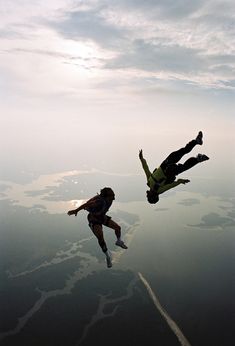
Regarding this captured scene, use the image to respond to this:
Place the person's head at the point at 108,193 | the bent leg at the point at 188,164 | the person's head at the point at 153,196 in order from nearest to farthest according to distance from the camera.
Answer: the bent leg at the point at 188,164 → the person's head at the point at 108,193 → the person's head at the point at 153,196

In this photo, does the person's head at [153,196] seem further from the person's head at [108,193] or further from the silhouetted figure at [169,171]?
the person's head at [108,193]

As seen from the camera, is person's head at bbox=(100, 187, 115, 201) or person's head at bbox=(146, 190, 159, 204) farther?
person's head at bbox=(146, 190, 159, 204)

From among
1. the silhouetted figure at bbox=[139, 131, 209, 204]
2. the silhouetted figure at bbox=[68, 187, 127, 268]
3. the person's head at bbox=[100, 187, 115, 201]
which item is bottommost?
the silhouetted figure at bbox=[68, 187, 127, 268]

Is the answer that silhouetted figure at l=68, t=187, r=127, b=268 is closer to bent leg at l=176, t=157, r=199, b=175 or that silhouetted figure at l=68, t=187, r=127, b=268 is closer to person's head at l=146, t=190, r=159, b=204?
person's head at l=146, t=190, r=159, b=204

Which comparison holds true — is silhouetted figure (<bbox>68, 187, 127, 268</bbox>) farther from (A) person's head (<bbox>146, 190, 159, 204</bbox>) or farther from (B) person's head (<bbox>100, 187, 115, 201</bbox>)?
(A) person's head (<bbox>146, 190, 159, 204</bbox>)

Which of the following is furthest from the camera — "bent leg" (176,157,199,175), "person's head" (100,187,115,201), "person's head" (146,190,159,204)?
"person's head" (146,190,159,204)

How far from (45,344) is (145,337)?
63.2m

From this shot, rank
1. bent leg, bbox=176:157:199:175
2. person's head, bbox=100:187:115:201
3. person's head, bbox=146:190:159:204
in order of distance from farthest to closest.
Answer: person's head, bbox=146:190:159:204 < person's head, bbox=100:187:115:201 < bent leg, bbox=176:157:199:175

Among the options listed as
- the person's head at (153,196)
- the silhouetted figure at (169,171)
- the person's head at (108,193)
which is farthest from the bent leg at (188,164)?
the person's head at (108,193)

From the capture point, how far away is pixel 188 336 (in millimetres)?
194125

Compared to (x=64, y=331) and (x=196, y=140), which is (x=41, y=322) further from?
(x=196, y=140)

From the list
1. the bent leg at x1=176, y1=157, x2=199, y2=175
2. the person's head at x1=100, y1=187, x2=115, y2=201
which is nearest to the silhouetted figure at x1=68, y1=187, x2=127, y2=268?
the person's head at x1=100, y1=187, x2=115, y2=201

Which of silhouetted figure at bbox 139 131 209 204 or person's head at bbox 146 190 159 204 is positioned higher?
silhouetted figure at bbox 139 131 209 204

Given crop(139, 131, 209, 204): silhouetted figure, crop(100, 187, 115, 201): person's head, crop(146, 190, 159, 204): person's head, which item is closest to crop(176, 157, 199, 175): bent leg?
crop(139, 131, 209, 204): silhouetted figure
